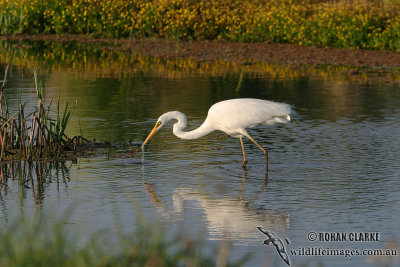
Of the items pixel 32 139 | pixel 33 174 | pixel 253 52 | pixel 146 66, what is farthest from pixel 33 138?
pixel 253 52

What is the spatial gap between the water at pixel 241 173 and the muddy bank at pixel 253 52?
445cm

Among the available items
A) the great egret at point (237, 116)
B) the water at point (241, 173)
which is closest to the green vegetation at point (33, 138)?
the water at point (241, 173)

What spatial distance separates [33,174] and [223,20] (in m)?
19.7

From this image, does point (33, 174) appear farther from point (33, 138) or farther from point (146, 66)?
point (146, 66)

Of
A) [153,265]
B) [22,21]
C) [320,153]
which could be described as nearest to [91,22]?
[22,21]

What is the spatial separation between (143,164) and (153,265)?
6680mm

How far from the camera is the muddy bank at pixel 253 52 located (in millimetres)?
24609

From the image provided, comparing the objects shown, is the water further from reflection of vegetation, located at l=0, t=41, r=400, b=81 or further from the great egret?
reflection of vegetation, located at l=0, t=41, r=400, b=81

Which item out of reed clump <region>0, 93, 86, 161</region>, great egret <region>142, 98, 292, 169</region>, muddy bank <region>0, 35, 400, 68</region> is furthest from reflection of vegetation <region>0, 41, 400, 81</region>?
reed clump <region>0, 93, 86, 161</region>

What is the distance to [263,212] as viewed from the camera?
364 inches

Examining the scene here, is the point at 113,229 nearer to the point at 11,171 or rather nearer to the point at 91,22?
the point at 11,171

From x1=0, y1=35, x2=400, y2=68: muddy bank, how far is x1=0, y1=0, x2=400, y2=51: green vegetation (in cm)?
52

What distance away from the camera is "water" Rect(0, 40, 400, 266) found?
8.68 meters

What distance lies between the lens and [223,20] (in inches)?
1186
